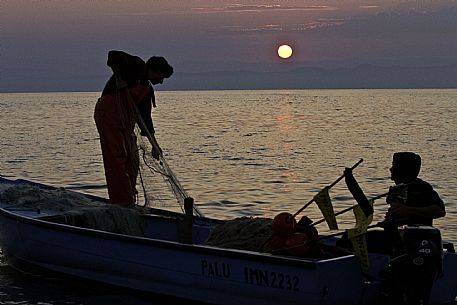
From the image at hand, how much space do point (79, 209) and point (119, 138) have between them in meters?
1.17

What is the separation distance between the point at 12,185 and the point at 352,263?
290 inches

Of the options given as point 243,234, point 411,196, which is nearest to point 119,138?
point 243,234

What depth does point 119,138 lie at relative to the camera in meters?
11.5

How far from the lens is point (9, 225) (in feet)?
37.2

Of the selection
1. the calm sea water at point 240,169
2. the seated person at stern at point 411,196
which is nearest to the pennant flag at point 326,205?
the seated person at stern at point 411,196

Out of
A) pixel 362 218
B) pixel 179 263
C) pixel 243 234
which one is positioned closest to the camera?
pixel 362 218

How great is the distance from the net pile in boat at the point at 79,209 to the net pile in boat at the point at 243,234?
61.0 inches

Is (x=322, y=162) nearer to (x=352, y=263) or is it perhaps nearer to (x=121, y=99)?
(x=121, y=99)

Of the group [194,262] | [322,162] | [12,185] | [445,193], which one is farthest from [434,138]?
[194,262]

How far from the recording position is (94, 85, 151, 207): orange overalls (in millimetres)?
A: 11469

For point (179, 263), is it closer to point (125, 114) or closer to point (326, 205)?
point (326, 205)

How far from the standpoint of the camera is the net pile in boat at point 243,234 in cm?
937

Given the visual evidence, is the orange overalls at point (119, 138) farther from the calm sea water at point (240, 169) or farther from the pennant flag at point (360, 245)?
the pennant flag at point (360, 245)

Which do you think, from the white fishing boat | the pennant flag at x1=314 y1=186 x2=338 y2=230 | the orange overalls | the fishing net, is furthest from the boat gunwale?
the fishing net
